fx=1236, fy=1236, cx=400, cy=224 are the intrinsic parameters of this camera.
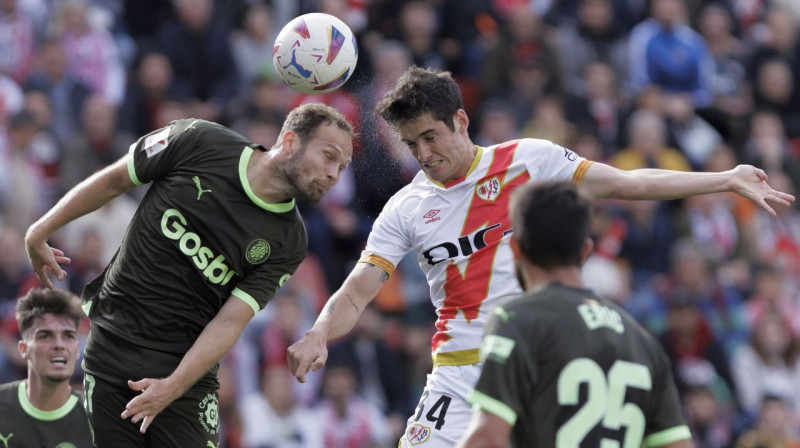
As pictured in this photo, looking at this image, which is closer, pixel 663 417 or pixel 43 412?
pixel 663 417

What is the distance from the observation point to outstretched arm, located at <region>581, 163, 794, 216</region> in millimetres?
6850

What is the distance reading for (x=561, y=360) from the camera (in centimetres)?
488

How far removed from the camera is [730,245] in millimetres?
16031

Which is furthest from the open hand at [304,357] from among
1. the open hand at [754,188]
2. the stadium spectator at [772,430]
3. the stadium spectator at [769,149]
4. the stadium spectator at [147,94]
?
the stadium spectator at [769,149]

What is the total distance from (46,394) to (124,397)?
3.76 ft

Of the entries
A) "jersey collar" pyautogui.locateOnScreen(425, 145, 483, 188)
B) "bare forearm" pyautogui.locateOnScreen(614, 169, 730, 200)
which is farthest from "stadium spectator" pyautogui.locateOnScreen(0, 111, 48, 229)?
"bare forearm" pyautogui.locateOnScreen(614, 169, 730, 200)

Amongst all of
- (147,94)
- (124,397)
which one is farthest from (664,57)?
(124,397)

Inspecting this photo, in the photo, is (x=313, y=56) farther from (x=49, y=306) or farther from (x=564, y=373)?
(x=564, y=373)

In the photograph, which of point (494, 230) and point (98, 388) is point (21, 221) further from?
point (494, 230)

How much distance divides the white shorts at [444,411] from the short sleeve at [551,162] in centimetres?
122

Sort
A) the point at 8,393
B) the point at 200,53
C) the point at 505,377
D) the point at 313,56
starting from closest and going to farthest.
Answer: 1. the point at 505,377
2. the point at 313,56
3. the point at 8,393
4. the point at 200,53

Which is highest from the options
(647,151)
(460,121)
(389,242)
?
(460,121)

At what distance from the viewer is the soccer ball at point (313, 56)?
8.05m

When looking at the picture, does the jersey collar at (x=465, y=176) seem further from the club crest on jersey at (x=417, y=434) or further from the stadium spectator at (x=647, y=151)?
the stadium spectator at (x=647, y=151)
